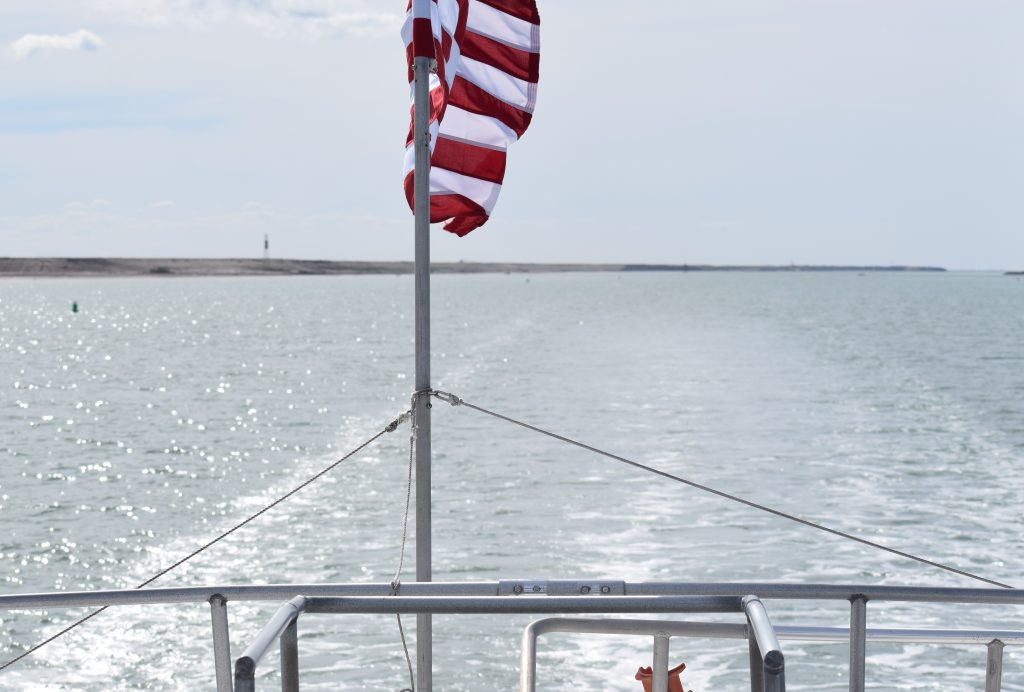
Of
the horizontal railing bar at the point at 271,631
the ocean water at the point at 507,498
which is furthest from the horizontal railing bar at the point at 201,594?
the ocean water at the point at 507,498

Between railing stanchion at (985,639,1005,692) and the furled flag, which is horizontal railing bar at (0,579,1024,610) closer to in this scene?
railing stanchion at (985,639,1005,692)

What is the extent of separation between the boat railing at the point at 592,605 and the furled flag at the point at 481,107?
3.91 meters

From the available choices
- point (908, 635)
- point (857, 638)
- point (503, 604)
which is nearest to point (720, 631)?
point (857, 638)

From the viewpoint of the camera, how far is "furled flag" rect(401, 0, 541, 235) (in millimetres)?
7684

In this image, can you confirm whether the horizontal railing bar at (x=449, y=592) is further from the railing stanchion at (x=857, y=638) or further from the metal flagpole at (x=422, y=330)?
the metal flagpole at (x=422, y=330)

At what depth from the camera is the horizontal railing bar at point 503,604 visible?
10.3 feet

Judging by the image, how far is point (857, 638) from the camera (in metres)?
3.81

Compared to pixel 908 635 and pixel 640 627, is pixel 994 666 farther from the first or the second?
pixel 640 627

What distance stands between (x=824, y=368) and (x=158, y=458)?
107 feet

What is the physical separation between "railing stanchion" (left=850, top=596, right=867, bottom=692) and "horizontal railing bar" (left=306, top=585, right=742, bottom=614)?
29.2 inches

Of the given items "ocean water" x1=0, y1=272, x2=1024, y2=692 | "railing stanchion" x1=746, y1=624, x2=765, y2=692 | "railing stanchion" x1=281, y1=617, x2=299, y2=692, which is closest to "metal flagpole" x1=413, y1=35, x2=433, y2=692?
"railing stanchion" x1=281, y1=617, x2=299, y2=692

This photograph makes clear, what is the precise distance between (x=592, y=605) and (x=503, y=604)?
28 cm

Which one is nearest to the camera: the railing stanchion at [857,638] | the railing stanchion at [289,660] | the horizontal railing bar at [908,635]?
the railing stanchion at [289,660]

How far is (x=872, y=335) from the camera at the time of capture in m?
79.4
